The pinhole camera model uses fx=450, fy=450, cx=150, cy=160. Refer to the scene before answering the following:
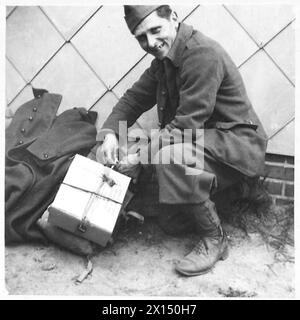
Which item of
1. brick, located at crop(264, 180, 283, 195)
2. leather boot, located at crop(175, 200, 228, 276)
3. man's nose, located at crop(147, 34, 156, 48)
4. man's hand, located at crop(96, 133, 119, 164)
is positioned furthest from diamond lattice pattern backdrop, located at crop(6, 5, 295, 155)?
leather boot, located at crop(175, 200, 228, 276)

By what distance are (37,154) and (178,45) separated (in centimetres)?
81

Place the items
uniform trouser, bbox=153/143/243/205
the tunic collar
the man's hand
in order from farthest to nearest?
the man's hand, the tunic collar, uniform trouser, bbox=153/143/243/205

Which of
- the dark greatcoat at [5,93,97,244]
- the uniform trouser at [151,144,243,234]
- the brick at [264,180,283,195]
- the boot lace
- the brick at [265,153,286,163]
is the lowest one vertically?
the brick at [264,180,283,195]

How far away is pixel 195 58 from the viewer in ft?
5.88

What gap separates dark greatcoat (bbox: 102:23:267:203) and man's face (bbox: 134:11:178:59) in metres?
0.03

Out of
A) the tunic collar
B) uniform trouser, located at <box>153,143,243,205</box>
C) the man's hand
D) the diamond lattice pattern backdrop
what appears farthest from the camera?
the diamond lattice pattern backdrop

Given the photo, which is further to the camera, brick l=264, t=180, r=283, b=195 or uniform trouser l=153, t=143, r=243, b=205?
brick l=264, t=180, r=283, b=195

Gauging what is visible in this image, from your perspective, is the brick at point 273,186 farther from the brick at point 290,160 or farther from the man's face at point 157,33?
the man's face at point 157,33

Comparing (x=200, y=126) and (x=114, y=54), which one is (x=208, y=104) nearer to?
(x=200, y=126)

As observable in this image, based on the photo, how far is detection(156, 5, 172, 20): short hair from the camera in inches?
71.4

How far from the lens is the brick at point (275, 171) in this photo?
219cm

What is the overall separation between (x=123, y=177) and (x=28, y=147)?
0.55 metres

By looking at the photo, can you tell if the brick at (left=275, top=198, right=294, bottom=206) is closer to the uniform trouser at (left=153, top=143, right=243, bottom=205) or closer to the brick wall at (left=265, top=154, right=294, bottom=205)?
the brick wall at (left=265, top=154, right=294, bottom=205)

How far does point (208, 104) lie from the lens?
178 cm
